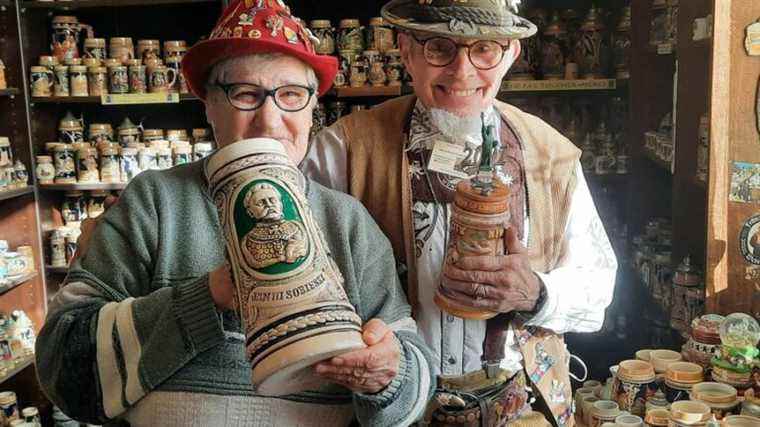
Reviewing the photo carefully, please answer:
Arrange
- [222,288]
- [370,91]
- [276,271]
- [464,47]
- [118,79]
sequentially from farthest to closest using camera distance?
[118,79] → [370,91] → [464,47] → [222,288] → [276,271]

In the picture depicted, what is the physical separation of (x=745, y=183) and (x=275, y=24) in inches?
50.0

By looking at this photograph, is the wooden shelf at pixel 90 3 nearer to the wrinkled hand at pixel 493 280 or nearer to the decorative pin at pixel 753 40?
the decorative pin at pixel 753 40

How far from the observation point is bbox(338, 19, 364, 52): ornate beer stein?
10.5 feet

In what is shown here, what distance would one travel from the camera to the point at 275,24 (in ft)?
3.63

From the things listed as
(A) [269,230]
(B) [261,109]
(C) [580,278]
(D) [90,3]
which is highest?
(D) [90,3]

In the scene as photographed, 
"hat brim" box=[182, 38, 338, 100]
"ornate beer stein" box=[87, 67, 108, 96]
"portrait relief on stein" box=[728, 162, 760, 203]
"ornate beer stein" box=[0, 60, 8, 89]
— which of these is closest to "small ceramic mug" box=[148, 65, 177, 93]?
"ornate beer stein" box=[87, 67, 108, 96]

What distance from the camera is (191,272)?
1.06 metres

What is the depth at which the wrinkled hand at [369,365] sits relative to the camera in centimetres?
85

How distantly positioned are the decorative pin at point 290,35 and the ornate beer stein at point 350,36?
2.11m

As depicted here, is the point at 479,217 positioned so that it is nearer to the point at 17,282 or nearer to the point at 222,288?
the point at 222,288

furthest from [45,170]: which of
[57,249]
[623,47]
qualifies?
[623,47]

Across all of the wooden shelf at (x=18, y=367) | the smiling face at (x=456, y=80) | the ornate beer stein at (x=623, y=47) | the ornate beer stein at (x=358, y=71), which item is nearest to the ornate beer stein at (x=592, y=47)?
the ornate beer stein at (x=623, y=47)

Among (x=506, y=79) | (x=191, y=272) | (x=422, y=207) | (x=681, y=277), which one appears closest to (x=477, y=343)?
(x=422, y=207)

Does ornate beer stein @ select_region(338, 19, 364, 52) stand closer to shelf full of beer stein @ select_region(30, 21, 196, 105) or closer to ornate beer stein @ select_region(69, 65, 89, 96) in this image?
shelf full of beer stein @ select_region(30, 21, 196, 105)
